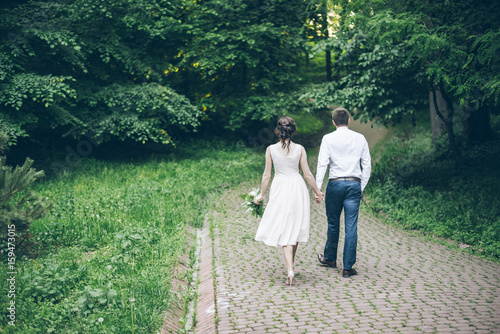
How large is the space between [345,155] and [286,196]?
38.9 inches

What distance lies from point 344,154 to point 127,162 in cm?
1349

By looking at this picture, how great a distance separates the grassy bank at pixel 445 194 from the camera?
889cm

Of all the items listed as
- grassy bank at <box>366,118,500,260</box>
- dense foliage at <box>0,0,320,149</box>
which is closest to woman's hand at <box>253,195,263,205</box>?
grassy bank at <box>366,118,500,260</box>

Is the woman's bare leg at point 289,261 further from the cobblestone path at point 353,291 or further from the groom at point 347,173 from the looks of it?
the groom at point 347,173

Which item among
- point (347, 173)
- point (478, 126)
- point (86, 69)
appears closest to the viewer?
point (347, 173)

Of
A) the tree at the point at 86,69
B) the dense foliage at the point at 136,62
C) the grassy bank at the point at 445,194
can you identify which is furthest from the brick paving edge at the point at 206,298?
the dense foliage at the point at 136,62

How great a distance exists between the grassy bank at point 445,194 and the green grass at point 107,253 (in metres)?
4.65

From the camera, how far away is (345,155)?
20.4ft

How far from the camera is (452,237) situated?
889 cm

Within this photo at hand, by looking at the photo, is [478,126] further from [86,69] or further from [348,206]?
[86,69]

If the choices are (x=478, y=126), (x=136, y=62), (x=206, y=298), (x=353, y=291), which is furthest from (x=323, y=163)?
(x=136, y=62)

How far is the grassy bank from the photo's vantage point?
889 centimetres

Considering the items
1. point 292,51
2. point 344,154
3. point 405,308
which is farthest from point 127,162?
point 405,308

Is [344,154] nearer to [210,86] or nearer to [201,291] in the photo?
[201,291]
